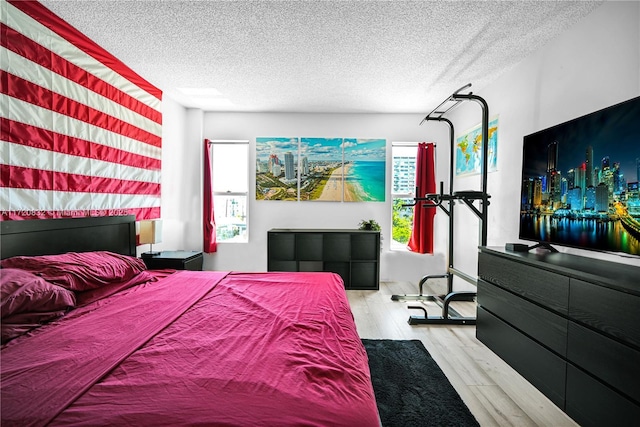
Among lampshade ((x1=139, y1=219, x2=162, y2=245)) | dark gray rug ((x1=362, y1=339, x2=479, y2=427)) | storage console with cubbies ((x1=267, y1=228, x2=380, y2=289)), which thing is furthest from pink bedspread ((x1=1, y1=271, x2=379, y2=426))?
storage console with cubbies ((x1=267, y1=228, x2=380, y2=289))

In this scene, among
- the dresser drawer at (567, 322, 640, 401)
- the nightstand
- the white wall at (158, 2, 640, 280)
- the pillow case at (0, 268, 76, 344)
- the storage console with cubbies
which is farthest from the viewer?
the storage console with cubbies

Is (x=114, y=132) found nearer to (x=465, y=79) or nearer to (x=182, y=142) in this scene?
(x=182, y=142)

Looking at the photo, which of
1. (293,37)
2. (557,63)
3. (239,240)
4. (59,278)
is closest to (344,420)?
(59,278)

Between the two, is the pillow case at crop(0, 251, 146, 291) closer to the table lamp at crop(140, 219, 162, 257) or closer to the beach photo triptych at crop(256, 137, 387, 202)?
the table lamp at crop(140, 219, 162, 257)

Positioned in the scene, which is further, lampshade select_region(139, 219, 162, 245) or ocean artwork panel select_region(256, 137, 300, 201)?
ocean artwork panel select_region(256, 137, 300, 201)

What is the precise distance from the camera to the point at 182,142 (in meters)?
4.25

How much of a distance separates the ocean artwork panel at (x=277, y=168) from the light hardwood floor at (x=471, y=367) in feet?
6.53

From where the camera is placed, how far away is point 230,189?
4.57 m

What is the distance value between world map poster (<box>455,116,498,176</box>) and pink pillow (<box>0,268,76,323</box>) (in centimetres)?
387

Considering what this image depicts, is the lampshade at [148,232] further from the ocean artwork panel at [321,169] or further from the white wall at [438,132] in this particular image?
the ocean artwork panel at [321,169]

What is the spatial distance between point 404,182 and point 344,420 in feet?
13.4

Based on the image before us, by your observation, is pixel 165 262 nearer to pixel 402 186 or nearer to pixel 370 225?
pixel 370 225

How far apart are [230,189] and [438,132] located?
10.8ft

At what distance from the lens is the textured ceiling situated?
83.0 inches
